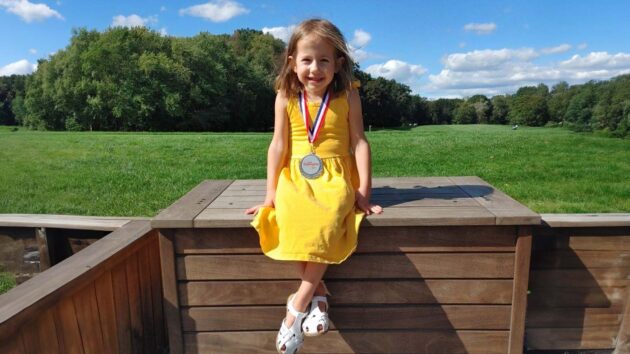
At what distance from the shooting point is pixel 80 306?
83.4 inches

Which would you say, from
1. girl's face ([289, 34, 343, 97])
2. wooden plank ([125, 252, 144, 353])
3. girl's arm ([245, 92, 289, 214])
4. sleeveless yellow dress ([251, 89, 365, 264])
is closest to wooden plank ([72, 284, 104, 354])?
wooden plank ([125, 252, 144, 353])

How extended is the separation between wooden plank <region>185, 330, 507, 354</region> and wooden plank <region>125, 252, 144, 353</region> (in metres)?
0.36

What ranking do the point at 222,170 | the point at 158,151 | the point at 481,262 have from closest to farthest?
1. the point at 481,262
2. the point at 222,170
3. the point at 158,151

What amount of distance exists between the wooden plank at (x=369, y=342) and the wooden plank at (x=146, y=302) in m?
0.40

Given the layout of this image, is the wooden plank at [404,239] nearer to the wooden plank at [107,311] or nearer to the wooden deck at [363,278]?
the wooden deck at [363,278]

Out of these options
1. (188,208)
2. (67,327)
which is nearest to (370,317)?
(188,208)

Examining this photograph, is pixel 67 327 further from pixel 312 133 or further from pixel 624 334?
pixel 624 334

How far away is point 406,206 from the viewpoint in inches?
97.4

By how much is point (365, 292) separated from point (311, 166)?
71cm

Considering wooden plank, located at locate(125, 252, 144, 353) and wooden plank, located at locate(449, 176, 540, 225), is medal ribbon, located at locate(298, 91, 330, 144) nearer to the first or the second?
wooden plank, located at locate(449, 176, 540, 225)

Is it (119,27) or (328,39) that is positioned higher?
(119,27)

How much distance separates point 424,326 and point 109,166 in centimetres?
625

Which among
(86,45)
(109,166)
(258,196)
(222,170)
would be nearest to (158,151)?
(109,166)

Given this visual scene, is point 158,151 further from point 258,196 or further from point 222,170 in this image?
point 258,196
